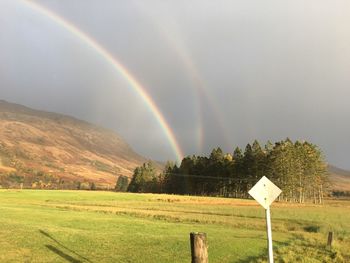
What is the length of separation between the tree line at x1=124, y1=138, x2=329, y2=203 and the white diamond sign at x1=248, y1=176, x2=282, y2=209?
425ft

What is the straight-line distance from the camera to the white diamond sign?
1508cm

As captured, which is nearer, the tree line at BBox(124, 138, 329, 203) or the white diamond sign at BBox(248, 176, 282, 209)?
the white diamond sign at BBox(248, 176, 282, 209)

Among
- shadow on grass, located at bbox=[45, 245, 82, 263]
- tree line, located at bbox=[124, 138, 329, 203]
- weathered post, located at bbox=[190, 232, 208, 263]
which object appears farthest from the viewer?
tree line, located at bbox=[124, 138, 329, 203]

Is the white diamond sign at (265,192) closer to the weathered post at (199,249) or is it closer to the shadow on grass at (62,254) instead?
the weathered post at (199,249)

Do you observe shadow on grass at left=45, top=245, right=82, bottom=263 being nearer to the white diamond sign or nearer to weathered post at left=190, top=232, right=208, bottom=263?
weathered post at left=190, top=232, right=208, bottom=263

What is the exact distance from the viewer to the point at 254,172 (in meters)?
157

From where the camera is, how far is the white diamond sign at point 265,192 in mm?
15078

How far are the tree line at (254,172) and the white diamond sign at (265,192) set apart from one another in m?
129

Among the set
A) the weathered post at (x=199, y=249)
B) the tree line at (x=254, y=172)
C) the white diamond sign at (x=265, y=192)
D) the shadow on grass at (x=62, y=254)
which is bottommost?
the shadow on grass at (x=62, y=254)

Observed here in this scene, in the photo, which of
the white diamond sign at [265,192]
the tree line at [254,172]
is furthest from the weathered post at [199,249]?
the tree line at [254,172]

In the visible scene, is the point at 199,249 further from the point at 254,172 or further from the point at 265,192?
the point at 254,172

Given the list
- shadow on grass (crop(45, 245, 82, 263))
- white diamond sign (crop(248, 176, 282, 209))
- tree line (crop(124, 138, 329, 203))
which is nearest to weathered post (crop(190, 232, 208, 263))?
white diamond sign (crop(248, 176, 282, 209))

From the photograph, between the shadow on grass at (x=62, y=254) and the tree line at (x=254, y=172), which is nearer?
the shadow on grass at (x=62, y=254)

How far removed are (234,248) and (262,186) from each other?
588 inches
